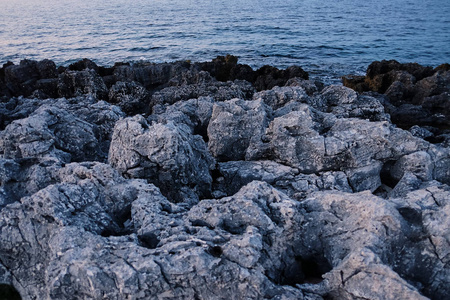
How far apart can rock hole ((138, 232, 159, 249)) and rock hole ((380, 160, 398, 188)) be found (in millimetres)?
8565

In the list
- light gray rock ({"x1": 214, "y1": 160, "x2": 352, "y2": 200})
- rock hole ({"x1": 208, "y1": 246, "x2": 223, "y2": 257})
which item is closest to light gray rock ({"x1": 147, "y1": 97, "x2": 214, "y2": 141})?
light gray rock ({"x1": 214, "y1": 160, "x2": 352, "y2": 200})

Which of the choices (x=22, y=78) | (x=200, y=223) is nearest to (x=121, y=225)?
(x=200, y=223)

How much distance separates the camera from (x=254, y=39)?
5756 centimetres

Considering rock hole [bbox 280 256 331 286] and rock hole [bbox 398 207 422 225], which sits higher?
rock hole [bbox 398 207 422 225]

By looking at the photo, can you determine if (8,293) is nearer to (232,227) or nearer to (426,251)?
(232,227)

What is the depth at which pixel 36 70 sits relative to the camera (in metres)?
28.9

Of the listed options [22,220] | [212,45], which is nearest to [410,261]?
[22,220]

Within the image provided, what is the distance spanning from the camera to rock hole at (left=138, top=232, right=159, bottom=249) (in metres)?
7.26

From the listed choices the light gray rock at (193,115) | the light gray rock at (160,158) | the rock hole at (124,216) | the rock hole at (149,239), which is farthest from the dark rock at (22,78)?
the rock hole at (149,239)

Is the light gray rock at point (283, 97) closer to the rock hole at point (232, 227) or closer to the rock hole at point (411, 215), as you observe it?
the rock hole at point (411, 215)

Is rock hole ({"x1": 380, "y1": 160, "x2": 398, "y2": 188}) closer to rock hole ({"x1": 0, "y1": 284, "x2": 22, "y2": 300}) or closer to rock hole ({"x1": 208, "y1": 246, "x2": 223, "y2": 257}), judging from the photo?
rock hole ({"x1": 208, "y1": 246, "x2": 223, "y2": 257})

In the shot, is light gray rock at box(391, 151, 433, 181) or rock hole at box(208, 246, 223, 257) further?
light gray rock at box(391, 151, 433, 181)

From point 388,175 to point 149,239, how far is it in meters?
8.78

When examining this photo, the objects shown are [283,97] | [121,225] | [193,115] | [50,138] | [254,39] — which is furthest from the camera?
[254,39]
